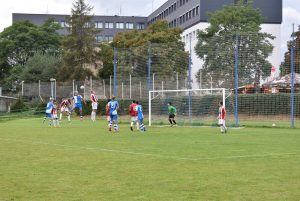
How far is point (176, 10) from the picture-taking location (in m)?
109

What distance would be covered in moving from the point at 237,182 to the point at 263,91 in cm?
2692

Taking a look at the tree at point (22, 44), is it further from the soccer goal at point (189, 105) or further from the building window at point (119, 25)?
the soccer goal at point (189, 105)

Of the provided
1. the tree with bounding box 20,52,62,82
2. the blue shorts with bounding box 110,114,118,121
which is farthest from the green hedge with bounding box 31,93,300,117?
the tree with bounding box 20,52,62,82

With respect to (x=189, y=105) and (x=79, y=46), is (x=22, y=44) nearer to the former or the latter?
(x=79, y=46)

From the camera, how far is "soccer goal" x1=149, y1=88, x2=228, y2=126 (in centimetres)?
3769

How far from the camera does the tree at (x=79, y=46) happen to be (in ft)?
274

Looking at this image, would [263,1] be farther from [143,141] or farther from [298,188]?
[298,188]

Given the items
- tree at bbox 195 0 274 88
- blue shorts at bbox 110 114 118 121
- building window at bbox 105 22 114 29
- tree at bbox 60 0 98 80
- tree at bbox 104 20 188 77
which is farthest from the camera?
building window at bbox 105 22 114 29

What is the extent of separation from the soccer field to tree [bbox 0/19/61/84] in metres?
79.7

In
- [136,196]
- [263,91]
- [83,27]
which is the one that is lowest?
[136,196]

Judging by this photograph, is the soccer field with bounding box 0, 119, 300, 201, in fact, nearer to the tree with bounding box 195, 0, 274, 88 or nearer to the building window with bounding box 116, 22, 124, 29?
the tree with bounding box 195, 0, 274, 88

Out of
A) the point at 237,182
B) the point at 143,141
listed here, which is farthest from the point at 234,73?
the point at 237,182

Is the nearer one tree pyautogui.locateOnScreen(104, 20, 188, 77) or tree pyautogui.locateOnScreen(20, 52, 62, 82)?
tree pyautogui.locateOnScreen(104, 20, 188, 77)

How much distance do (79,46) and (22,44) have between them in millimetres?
17547
